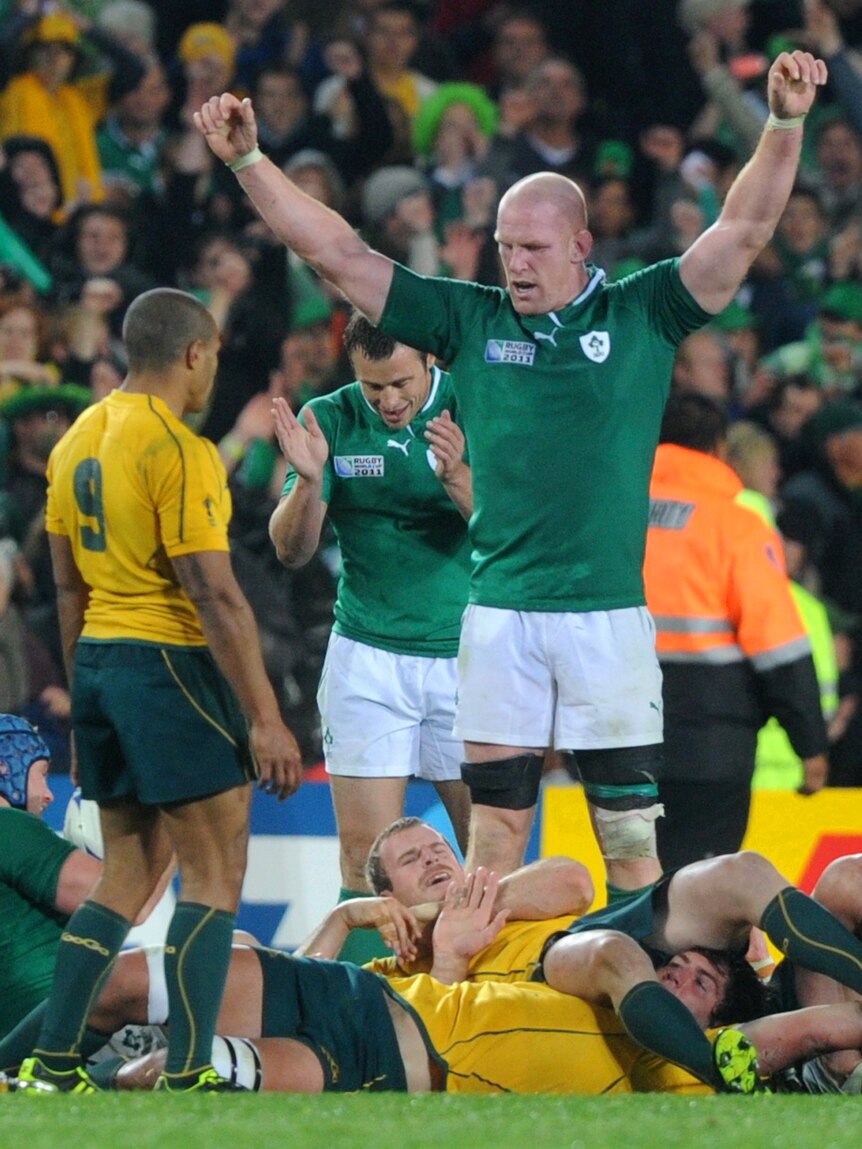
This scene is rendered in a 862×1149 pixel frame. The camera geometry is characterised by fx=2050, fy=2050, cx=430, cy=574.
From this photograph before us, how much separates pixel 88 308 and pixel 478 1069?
→ 21.1 feet

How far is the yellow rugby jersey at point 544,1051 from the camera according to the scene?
517cm

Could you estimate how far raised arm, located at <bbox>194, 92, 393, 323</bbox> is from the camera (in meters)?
5.09

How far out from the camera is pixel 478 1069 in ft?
17.1

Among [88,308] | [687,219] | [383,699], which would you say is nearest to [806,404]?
[687,219]

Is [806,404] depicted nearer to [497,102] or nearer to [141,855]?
[497,102]

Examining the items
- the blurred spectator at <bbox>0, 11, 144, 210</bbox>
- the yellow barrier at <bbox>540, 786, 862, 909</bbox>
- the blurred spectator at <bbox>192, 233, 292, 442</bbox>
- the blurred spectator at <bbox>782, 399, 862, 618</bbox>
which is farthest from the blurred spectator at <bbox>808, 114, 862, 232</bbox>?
the yellow barrier at <bbox>540, 786, 862, 909</bbox>

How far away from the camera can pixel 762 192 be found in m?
5.12

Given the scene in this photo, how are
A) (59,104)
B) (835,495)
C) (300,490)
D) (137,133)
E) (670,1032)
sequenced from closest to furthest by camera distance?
1. (670,1032)
2. (300,490)
3. (835,495)
4. (59,104)
5. (137,133)

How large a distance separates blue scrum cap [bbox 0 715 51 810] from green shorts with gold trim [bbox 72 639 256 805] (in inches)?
33.1

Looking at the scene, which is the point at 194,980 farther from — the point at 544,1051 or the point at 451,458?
the point at 451,458

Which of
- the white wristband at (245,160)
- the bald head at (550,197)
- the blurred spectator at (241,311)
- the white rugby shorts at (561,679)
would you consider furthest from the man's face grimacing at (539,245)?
the blurred spectator at (241,311)

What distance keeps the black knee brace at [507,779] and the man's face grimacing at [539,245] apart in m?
1.17

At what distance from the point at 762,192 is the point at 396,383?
165 cm

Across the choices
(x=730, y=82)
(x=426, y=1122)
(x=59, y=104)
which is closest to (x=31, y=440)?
(x=59, y=104)
